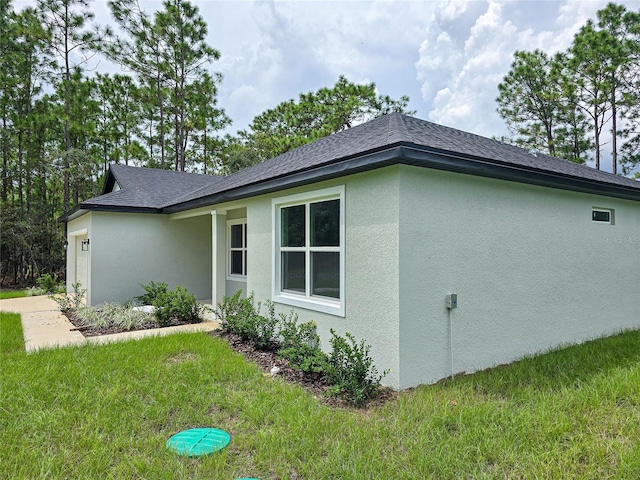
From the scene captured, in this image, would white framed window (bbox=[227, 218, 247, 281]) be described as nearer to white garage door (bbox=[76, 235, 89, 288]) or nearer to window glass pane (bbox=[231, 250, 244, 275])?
window glass pane (bbox=[231, 250, 244, 275])

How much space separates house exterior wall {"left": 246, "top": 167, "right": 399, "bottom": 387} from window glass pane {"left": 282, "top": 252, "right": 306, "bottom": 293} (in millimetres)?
826

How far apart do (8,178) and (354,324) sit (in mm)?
23328

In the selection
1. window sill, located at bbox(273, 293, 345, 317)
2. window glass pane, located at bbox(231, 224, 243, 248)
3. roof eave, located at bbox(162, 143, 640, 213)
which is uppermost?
roof eave, located at bbox(162, 143, 640, 213)

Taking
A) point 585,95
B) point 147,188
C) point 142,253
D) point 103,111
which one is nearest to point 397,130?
point 142,253

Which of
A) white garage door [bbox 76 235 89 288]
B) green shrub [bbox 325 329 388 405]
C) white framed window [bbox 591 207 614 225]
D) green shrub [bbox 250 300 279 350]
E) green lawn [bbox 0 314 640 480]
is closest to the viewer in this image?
green lawn [bbox 0 314 640 480]

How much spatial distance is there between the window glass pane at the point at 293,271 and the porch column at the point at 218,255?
3.32 meters

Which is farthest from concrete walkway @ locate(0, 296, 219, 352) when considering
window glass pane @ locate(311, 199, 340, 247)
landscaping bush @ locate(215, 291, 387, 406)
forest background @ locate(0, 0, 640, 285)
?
forest background @ locate(0, 0, 640, 285)

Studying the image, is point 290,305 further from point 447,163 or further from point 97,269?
point 97,269

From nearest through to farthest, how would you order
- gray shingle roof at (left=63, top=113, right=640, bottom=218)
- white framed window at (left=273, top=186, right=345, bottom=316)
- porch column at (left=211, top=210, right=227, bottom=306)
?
gray shingle roof at (left=63, top=113, right=640, bottom=218)
white framed window at (left=273, top=186, right=345, bottom=316)
porch column at (left=211, top=210, right=227, bottom=306)

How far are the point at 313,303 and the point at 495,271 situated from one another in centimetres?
289

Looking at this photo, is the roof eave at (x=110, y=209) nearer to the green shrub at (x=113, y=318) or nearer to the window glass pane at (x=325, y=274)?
the green shrub at (x=113, y=318)

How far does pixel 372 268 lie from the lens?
5137 millimetres

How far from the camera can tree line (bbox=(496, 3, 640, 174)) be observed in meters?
19.6

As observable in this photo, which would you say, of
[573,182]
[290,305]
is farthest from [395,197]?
[573,182]
